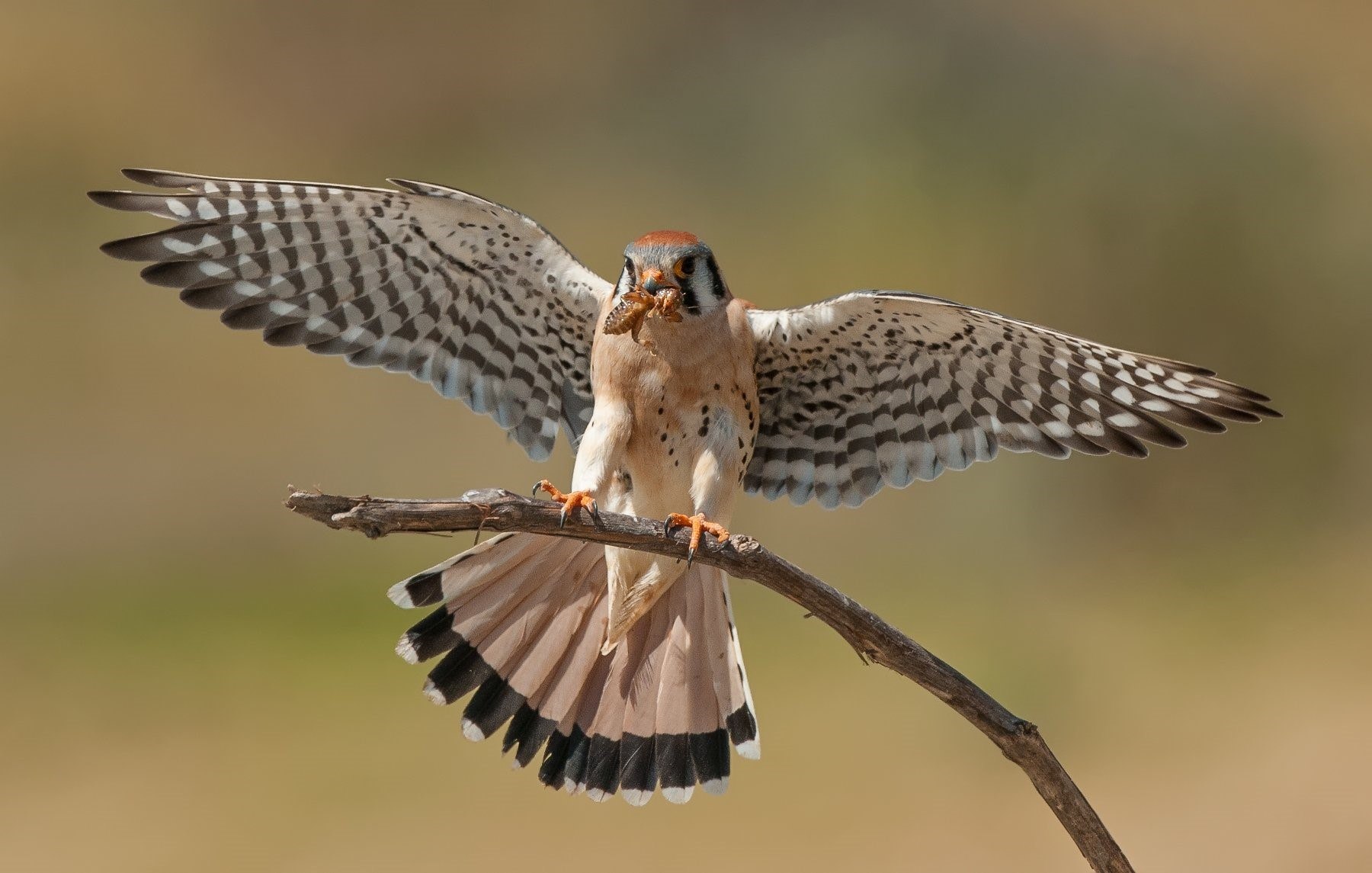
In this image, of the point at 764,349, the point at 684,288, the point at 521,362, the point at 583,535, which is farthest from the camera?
the point at 521,362

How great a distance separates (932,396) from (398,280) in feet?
4.21

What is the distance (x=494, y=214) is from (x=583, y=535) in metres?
0.96

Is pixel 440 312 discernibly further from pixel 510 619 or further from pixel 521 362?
pixel 510 619

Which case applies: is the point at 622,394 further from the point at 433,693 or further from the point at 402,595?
the point at 433,693

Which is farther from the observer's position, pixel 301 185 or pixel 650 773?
pixel 650 773

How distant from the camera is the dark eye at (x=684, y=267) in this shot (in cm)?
271

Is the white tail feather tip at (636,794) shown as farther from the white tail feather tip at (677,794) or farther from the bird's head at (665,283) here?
the bird's head at (665,283)

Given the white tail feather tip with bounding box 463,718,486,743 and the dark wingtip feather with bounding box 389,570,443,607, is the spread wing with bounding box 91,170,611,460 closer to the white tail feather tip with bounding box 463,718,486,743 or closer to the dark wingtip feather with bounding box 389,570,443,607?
the dark wingtip feather with bounding box 389,570,443,607

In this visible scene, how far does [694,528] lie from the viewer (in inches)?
94.5

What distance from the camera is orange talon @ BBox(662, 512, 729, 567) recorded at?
235 centimetres

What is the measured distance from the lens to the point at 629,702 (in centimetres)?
307

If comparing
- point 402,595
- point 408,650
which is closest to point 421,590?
point 402,595

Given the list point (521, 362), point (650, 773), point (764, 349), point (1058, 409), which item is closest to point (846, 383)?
point (764, 349)

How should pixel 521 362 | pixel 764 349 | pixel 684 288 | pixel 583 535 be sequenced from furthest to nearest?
pixel 521 362 < pixel 764 349 < pixel 684 288 < pixel 583 535
